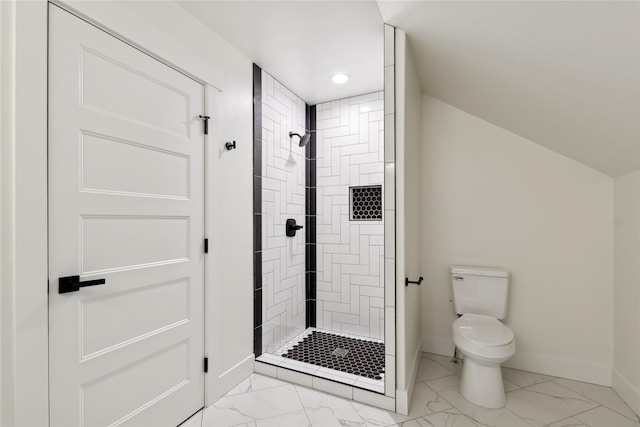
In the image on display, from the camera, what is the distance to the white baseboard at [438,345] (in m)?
2.56

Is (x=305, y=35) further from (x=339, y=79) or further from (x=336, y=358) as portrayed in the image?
(x=336, y=358)

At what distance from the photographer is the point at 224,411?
71.8 inches

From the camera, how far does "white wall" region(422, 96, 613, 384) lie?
2150 mm

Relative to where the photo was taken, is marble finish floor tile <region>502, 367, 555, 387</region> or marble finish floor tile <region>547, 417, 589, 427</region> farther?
marble finish floor tile <region>502, 367, 555, 387</region>

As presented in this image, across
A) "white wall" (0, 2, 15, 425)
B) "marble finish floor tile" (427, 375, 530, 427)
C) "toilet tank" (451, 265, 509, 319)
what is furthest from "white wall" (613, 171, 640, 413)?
"white wall" (0, 2, 15, 425)

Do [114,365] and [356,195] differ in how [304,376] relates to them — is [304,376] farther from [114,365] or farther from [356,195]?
[356,195]

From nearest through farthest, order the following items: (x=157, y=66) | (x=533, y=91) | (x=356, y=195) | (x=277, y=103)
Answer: (x=157, y=66) → (x=533, y=91) → (x=277, y=103) → (x=356, y=195)

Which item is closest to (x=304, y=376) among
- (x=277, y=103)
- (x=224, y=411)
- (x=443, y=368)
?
(x=224, y=411)

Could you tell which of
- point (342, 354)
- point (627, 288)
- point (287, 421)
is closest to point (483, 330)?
point (627, 288)

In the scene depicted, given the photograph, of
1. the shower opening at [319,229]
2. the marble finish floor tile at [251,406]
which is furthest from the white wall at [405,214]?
the marble finish floor tile at [251,406]

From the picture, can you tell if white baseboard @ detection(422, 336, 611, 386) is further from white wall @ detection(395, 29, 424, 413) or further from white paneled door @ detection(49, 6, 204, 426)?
white paneled door @ detection(49, 6, 204, 426)

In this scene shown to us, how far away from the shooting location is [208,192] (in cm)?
189

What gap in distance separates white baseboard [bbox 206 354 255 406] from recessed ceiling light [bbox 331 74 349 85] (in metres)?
2.37

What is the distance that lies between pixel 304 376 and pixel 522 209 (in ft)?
6.81
